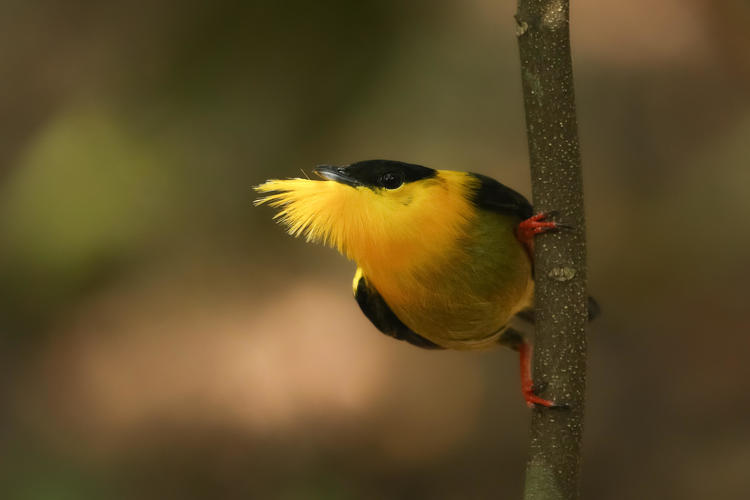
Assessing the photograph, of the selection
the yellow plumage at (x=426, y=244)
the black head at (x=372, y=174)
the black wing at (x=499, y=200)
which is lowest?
the yellow plumage at (x=426, y=244)

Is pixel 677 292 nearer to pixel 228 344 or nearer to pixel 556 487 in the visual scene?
pixel 228 344

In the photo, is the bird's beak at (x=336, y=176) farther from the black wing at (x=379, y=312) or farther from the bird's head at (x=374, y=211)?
the black wing at (x=379, y=312)

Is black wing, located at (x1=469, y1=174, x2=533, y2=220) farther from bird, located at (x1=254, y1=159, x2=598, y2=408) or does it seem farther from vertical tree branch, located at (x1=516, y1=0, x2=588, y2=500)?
vertical tree branch, located at (x1=516, y1=0, x2=588, y2=500)

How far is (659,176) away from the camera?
11.0 feet

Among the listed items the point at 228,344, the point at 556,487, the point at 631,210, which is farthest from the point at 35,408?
the point at 556,487

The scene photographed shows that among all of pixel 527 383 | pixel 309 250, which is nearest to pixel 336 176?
pixel 527 383

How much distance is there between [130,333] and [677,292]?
228 centimetres

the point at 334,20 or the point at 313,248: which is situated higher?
the point at 334,20

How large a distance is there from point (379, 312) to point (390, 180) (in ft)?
1.25

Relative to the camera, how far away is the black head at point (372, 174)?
4.98ft

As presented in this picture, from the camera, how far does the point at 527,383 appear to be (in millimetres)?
1766

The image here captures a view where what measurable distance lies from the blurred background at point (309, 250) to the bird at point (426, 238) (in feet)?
5.76

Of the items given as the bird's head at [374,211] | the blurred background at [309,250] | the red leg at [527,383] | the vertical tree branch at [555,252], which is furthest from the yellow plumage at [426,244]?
the blurred background at [309,250]

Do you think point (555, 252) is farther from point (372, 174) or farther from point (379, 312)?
point (379, 312)
